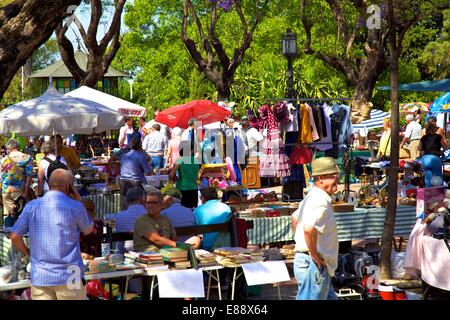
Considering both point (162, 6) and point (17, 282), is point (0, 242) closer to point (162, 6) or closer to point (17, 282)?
point (17, 282)

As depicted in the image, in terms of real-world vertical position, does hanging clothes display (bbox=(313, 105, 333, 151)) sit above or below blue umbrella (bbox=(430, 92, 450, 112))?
below

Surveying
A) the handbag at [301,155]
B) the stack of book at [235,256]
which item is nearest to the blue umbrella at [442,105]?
the handbag at [301,155]

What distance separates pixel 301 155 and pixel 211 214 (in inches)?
274

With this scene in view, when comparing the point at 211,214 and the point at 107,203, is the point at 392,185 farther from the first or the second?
the point at 107,203

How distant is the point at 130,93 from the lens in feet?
231

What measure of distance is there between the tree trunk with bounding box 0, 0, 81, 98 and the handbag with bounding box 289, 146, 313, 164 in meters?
8.83

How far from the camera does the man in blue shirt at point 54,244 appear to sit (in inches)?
282

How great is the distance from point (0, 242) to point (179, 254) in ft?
7.42

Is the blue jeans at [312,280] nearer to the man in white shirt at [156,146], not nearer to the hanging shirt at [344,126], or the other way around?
the hanging shirt at [344,126]

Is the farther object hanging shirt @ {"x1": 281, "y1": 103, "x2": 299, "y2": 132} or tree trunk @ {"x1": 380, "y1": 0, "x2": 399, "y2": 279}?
hanging shirt @ {"x1": 281, "y1": 103, "x2": 299, "y2": 132}

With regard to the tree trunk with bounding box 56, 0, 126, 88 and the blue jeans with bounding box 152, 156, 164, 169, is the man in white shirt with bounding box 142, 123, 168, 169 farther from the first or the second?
the tree trunk with bounding box 56, 0, 126, 88

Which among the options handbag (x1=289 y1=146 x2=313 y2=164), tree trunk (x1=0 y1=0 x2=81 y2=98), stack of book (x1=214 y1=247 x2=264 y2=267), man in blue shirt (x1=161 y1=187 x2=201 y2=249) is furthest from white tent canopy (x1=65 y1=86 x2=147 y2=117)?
stack of book (x1=214 y1=247 x2=264 y2=267)

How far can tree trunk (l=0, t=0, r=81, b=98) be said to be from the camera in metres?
8.86

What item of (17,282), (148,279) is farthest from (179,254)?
(17,282)
